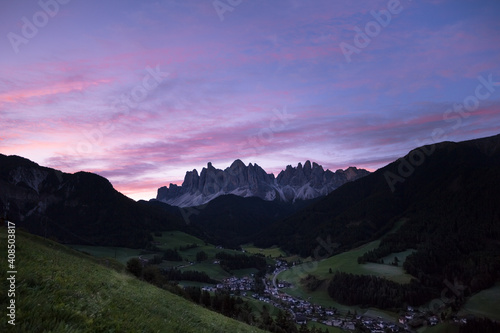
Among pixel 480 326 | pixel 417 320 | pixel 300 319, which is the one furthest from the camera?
pixel 417 320

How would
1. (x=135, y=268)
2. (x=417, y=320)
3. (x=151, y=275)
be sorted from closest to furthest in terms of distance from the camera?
(x=135, y=268) < (x=151, y=275) < (x=417, y=320)

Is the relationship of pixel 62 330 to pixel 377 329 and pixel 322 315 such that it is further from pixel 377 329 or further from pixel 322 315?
pixel 322 315

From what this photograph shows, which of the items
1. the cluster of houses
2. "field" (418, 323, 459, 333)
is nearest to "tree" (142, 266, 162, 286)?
"field" (418, 323, 459, 333)

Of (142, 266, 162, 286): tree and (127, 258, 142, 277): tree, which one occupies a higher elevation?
(127, 258, 142, 277): tree

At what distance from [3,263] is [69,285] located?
290 cm

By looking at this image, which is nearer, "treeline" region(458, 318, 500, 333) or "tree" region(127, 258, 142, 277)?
"tree" region(127, 258, 142, 277)

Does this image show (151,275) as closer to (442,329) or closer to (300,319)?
(300,319)

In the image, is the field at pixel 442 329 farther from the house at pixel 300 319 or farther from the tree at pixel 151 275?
the tree at pixel 151 275

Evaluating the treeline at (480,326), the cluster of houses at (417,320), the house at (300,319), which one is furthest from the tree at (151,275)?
the cluster of houses at (417,320)

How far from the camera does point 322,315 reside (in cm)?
19688

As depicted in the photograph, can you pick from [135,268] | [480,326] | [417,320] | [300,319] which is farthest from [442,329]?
[135,268]

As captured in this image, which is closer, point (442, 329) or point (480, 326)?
point (480, 326)

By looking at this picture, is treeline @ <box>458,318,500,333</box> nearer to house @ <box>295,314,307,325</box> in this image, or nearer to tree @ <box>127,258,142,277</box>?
house @ <box>295,314,307,325</box>

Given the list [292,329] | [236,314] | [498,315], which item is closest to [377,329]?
[498,315]
